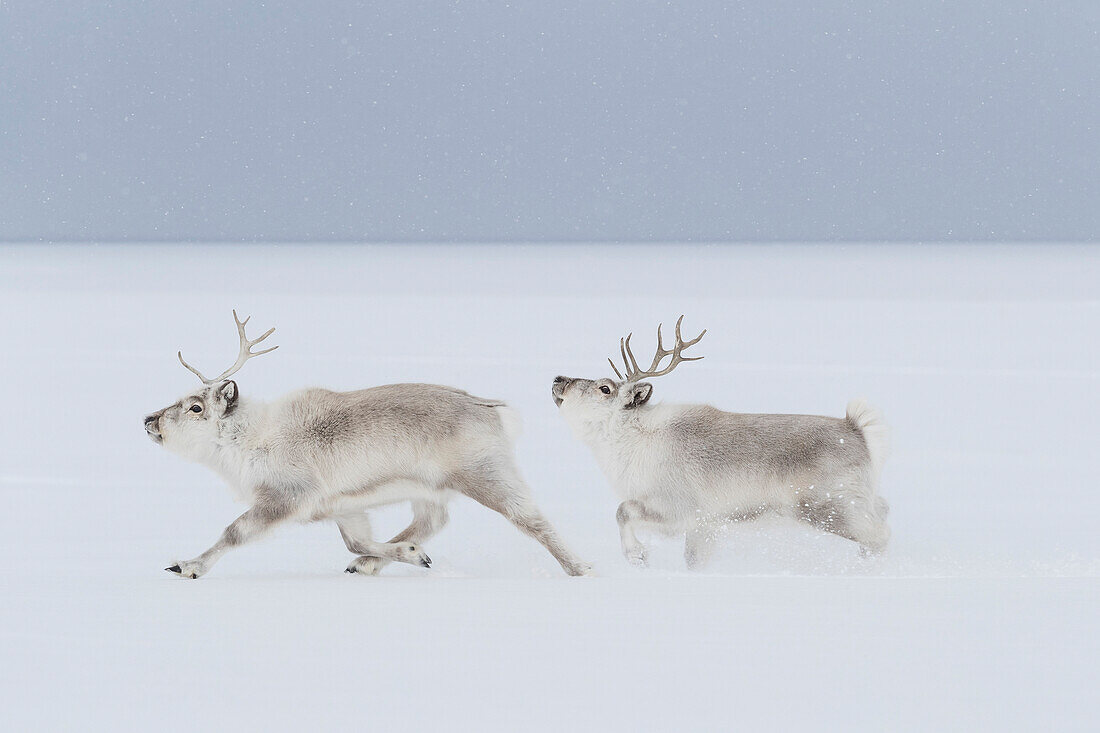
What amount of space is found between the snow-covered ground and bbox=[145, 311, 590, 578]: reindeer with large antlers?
24cm

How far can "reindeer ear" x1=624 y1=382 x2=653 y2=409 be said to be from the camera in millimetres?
4906

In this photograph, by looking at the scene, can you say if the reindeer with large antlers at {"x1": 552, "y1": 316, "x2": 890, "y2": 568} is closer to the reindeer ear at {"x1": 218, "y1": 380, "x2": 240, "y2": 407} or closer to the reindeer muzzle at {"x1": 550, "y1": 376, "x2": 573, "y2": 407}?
the reindeer muzzle at {"x1": 550, "y1": 376, "x2": 573, "y2": 407}

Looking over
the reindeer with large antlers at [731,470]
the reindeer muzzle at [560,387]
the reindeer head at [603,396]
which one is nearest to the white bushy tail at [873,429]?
the reindeer with large antlers at [731,470]

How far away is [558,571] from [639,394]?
2.26ft

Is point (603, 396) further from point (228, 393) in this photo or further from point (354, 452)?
point (228, 393)

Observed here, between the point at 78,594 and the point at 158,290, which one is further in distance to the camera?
the point at 158,290

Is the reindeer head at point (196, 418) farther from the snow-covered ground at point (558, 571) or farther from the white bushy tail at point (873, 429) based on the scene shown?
the white bushy tail at point (873, 429)

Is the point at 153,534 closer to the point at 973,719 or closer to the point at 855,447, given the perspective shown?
the point at 855,447

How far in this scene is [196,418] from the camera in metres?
4.54

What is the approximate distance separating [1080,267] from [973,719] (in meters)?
16.2

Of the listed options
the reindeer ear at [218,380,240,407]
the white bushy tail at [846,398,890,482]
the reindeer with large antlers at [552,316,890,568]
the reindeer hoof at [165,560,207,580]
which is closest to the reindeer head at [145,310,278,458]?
the reindeer ear at [218,380,240,407]

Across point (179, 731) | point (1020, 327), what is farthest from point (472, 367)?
point (179, 731)

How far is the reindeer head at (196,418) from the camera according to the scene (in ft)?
14.9

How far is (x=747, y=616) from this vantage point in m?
3.72
